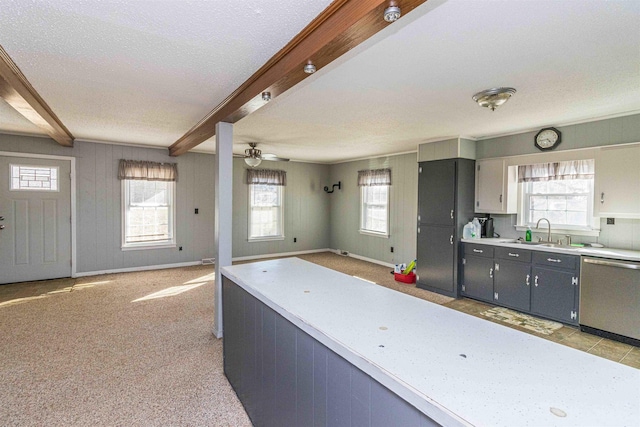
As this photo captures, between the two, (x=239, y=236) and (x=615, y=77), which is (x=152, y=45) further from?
(x=239, y=236)

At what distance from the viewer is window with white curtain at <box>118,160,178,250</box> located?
566cm

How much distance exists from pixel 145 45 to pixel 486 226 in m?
4.61

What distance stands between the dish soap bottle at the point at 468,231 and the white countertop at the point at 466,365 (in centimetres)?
326

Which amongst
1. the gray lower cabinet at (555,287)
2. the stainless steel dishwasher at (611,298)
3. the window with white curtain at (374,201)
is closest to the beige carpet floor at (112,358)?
the gray lower cabinet at (555,287)

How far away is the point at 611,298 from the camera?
3137 mm

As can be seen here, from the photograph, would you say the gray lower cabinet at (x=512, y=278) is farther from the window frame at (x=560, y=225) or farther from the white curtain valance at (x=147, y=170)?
the white curtain valance at (x=147, y=170)

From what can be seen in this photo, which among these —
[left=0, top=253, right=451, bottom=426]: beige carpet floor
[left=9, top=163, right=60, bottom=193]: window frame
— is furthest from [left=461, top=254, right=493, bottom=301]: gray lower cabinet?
[left=9, top=163, right=60, bottom=193]: window frame

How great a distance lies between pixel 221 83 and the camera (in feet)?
8.40

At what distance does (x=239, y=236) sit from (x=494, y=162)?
5051mm

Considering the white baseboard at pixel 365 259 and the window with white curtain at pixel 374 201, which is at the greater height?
the window with white curtain at pixel 374 201

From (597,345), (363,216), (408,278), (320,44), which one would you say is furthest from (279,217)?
(320,44)

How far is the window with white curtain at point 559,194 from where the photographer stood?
3.79 metres

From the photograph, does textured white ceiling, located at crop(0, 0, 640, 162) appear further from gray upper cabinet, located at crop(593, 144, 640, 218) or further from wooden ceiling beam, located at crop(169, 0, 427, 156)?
gray upper cabinet, located at crop(593, 144, 640, 218)

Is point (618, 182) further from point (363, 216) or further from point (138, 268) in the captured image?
point (138, 268)
